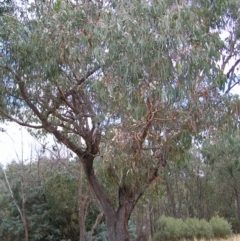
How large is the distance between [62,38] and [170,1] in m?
2.04

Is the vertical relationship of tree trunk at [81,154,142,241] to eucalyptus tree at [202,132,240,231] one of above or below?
below

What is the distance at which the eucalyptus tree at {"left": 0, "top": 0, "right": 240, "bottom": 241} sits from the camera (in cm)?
611

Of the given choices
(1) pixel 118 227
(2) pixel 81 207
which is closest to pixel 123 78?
(1) pixel 118 227

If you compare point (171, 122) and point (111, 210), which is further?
point (111, 210)

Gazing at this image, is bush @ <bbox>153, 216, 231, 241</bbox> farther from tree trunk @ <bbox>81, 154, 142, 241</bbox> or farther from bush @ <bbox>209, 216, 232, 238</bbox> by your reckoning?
tree trunk @ <bbox>81, 154, 142, 241</bbox>

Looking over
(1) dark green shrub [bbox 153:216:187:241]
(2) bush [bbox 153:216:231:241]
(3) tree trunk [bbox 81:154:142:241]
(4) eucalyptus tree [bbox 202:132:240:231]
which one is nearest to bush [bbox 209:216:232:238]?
(2) bush [bbox 153:216:231:241]

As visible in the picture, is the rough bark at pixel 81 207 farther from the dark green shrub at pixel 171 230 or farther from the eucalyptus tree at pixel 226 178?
the eucalyptus tree at pixel 226 178

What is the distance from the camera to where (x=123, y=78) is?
6.20 meters

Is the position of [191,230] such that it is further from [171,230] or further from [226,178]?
[226,178]

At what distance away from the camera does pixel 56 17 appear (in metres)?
7.11

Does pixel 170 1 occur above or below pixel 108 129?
above

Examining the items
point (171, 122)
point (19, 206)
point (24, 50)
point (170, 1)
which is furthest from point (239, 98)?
point (19, 206)

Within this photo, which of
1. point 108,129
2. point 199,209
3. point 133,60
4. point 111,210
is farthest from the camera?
point 199,209

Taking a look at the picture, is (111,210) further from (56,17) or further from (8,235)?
(8,235)
